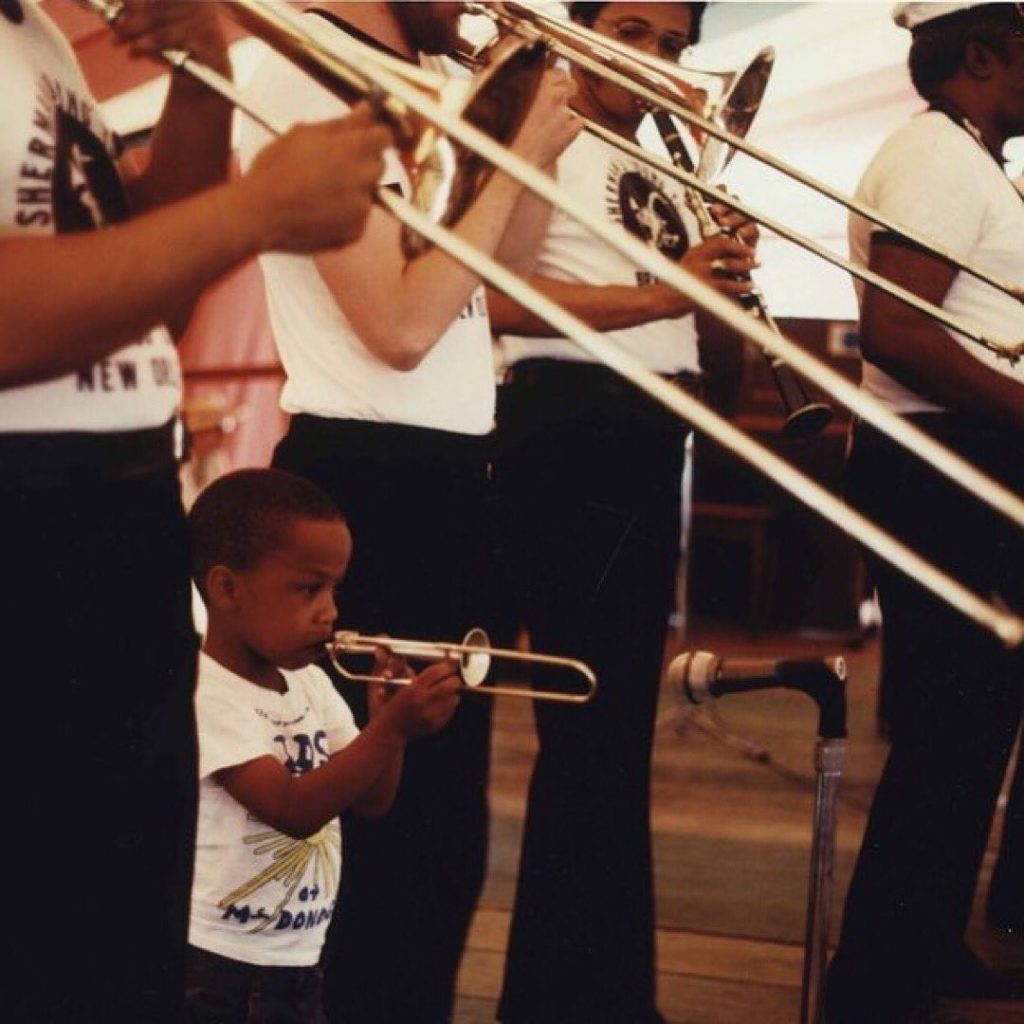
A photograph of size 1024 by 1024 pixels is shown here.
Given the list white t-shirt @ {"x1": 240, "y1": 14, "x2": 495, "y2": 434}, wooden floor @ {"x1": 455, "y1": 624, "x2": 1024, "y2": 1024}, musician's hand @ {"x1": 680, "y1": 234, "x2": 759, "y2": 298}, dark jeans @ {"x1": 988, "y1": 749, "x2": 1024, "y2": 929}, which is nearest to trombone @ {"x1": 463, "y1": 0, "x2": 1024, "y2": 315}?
musician's hand @ {"x1": 680, "y1": 234, "x2": 759, "y2": 298}

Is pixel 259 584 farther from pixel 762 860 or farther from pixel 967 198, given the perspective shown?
pixel 762 860


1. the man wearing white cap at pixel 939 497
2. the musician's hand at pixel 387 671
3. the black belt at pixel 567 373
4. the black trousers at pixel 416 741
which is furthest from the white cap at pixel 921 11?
the musician's hand at pixel 387 671

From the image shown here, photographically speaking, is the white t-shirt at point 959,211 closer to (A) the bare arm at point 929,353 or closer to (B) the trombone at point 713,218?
(A) the bare arm at point 929,353

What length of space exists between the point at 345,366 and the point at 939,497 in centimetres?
89

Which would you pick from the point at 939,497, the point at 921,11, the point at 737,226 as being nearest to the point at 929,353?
the point at 939,497

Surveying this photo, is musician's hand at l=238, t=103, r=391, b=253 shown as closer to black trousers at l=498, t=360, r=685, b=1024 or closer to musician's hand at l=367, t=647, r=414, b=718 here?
musician's hand at l=367, t=647, r=414, b=718

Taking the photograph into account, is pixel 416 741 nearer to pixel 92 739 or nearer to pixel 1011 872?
pixel 92 739

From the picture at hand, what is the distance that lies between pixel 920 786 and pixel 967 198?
81 cm

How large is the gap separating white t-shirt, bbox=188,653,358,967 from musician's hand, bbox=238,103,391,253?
908mm

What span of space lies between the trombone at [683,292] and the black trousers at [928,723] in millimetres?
1122

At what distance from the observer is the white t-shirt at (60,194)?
117cm

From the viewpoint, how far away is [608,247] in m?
2.38

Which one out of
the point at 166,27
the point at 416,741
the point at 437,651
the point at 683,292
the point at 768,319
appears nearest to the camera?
the point at 683,292

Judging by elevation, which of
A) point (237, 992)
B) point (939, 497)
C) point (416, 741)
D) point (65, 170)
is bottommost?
point (237, 992)
